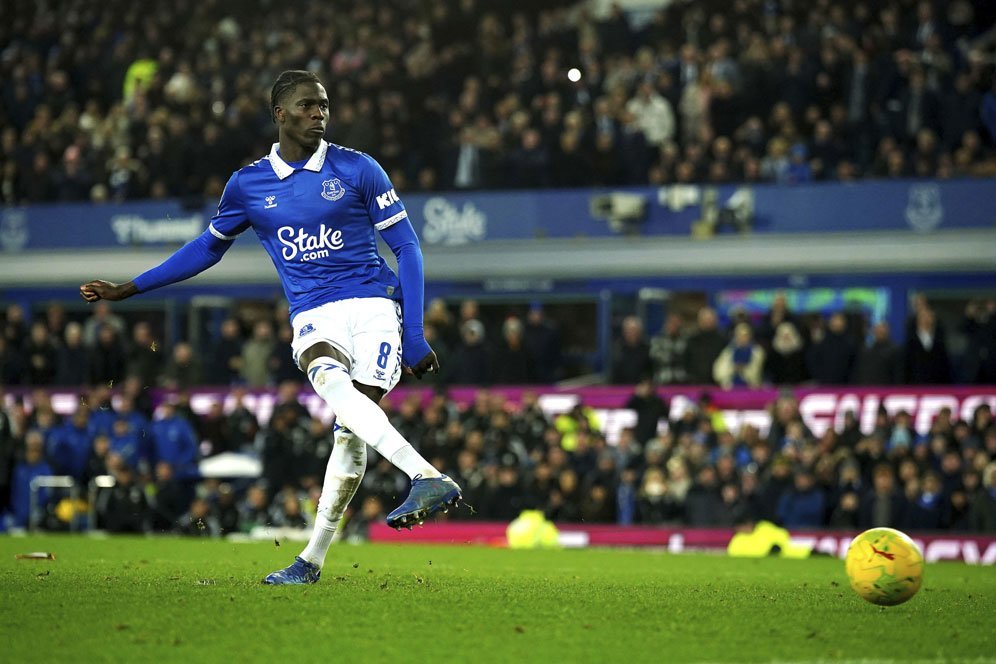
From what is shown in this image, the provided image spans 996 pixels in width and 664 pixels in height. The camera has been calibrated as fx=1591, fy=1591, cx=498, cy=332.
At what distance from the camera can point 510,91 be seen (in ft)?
79.1

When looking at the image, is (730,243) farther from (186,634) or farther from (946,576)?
(186,634)

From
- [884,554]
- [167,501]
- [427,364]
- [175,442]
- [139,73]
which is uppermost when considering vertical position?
[139,73]

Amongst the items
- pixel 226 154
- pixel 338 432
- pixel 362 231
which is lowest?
pixel 338 432

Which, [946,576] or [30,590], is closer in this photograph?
[30,590]

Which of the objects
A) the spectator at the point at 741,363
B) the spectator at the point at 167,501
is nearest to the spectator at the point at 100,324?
the spectator at the point at 167,501

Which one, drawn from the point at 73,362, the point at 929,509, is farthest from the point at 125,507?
the point at 929,509

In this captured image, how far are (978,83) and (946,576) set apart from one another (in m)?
10.1

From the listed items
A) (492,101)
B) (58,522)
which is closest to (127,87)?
(492,101)

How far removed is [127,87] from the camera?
28047mm

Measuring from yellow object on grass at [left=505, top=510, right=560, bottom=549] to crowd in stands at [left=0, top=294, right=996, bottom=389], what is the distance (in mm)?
3351

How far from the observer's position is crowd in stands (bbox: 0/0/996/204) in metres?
21.2

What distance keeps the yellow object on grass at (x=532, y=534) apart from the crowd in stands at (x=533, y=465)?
0.53m

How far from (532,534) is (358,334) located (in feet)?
33.4

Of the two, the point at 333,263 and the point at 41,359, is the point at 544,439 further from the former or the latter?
the point at 333,263
